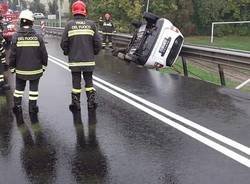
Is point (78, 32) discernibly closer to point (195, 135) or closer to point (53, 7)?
point (195, 135)

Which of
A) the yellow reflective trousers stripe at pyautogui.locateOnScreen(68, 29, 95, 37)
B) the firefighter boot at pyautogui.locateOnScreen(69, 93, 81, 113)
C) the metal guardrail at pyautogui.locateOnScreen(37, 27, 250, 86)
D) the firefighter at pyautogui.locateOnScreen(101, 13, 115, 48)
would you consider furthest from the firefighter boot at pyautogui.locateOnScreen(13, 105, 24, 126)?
the firefighter at pyautogui.locateOnScreen(101, 13, 115, 48)

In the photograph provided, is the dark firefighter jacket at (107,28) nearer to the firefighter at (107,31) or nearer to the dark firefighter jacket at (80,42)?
the firefighter at (107,31)

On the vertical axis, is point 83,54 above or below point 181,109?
above

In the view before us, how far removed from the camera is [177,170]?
17.3 feet

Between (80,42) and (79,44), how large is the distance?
1.4 inches

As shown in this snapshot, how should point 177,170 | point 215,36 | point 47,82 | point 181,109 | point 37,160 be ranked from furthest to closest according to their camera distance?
point 215,36, point 47,82, point 181,109, point 37,160, point 177,170

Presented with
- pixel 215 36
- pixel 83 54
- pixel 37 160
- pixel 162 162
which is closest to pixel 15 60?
pixel 83 54

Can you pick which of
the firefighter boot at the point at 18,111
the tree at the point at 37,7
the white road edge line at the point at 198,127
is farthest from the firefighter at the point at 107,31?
the tree at the point at 37,7

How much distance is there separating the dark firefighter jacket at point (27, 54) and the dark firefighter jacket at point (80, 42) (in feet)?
1.36

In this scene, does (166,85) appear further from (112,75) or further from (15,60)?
(15,60)

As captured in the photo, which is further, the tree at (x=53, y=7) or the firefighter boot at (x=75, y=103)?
the tree at (x=53, y=7)

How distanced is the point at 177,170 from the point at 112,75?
7.61 metres

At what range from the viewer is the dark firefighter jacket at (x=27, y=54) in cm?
789

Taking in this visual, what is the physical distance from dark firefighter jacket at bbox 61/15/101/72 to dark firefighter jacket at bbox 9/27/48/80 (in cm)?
42
